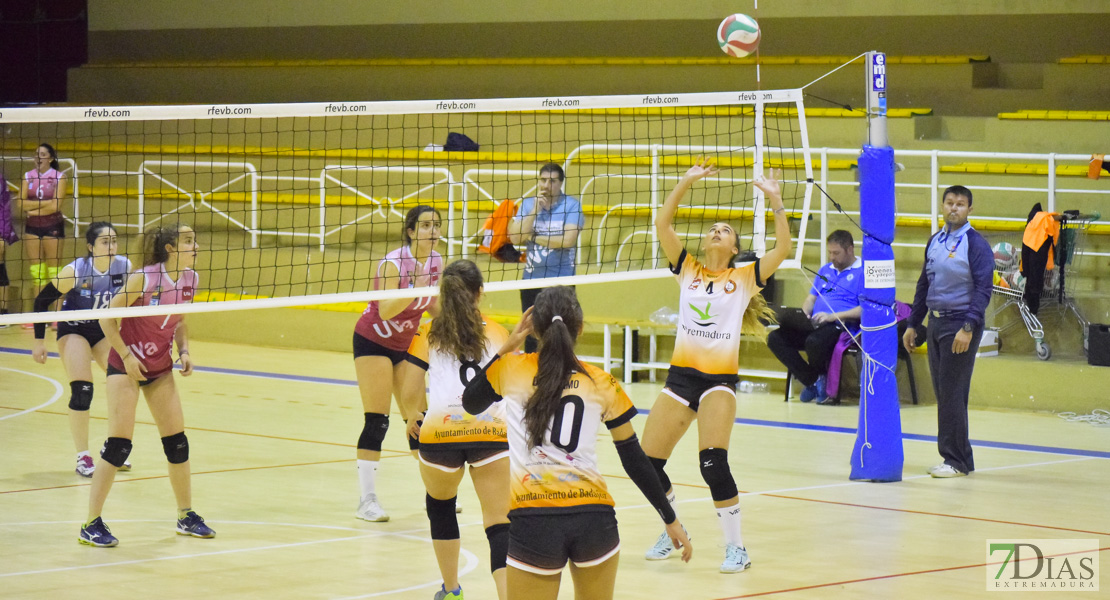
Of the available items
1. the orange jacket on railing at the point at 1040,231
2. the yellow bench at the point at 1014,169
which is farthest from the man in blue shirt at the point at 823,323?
the yellow bench at the point at 1014,169

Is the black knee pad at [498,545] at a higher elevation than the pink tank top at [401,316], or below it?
below

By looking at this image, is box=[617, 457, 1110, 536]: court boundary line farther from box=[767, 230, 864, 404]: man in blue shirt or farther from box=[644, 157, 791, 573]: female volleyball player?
box=[767, 230, 864, 404]: man in blue shirt

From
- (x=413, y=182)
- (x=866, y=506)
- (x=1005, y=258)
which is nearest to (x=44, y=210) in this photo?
(x=413, y=182)

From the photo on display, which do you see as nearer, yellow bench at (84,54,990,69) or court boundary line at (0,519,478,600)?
court boundary line at (0,519,478,600)

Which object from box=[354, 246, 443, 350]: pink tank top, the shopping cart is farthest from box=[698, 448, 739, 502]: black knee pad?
the shopping cart

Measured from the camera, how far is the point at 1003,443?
9.77 m

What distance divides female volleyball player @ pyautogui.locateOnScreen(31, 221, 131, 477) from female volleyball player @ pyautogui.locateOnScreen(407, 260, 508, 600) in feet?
11.2

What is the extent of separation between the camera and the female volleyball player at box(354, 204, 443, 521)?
7.04m

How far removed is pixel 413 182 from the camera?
616 inches

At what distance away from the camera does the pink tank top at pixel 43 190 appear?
44.0 ft

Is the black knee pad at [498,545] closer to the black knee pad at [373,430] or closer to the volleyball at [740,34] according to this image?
the black knee pad at [373,430]

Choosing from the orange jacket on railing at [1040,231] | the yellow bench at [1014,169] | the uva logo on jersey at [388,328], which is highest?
the yellow bench at [1014,169]

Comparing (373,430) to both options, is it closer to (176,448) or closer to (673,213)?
(176,448)

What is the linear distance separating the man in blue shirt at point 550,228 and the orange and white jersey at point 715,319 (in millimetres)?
3090
